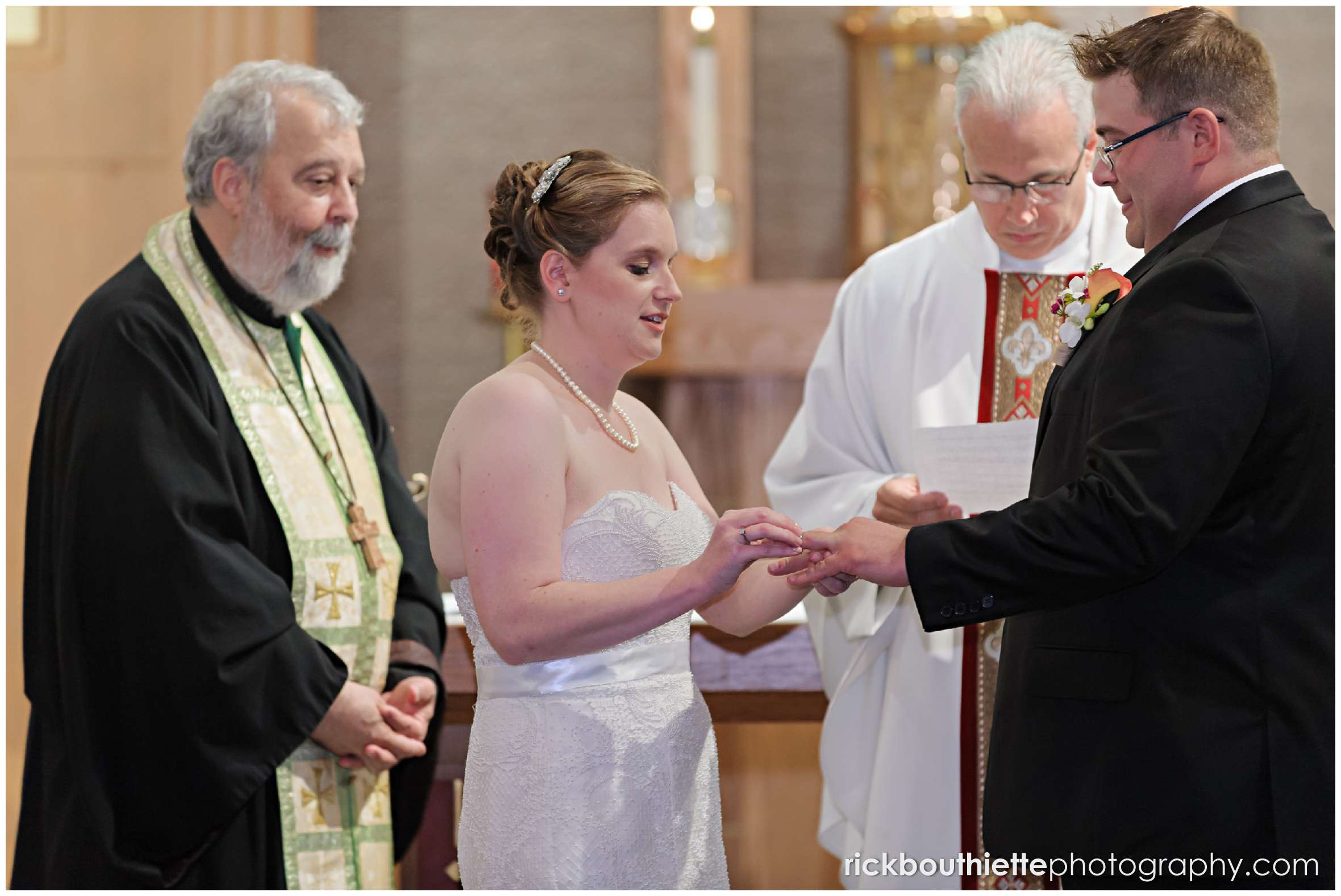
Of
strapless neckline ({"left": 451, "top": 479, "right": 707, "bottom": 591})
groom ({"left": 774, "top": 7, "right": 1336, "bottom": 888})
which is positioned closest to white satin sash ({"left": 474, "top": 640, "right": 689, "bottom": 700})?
strapless neckline ({"left": 451, "top": 479, "right": 707, "bottom": 591})

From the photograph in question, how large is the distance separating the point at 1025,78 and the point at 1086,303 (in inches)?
33.9

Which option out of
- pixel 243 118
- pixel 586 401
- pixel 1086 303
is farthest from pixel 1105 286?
pixel 243 118

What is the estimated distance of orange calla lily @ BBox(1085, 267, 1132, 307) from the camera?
2.43 m

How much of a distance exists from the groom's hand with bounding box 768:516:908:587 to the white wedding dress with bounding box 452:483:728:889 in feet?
0.72

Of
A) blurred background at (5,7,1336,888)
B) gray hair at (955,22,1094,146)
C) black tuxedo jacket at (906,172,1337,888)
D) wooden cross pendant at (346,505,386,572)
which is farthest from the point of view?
blurred background at (5,7,1336,888)

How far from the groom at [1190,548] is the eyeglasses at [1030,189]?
854mm

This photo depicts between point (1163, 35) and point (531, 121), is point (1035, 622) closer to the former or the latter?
point (1163, 35)

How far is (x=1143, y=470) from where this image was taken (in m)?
2.14

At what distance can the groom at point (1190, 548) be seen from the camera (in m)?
2.15

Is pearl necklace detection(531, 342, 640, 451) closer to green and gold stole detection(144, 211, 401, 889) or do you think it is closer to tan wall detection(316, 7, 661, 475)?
green and gold stole detection(144, 211, 401, 889)

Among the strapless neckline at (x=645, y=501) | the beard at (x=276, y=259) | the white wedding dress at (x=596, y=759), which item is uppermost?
the beard at (x=276, y=259)

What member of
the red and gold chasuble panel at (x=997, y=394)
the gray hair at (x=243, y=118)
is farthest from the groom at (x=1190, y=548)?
the gray hair at (x=243, y=118)

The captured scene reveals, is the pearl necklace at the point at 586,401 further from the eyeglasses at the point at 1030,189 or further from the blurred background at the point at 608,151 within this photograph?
the blurred background at the point at 608,151

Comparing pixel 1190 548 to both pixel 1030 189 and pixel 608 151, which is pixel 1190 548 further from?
pixel 608 151
